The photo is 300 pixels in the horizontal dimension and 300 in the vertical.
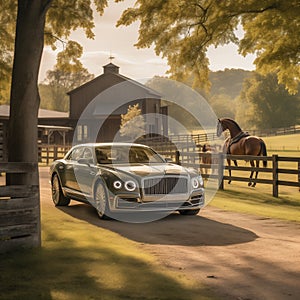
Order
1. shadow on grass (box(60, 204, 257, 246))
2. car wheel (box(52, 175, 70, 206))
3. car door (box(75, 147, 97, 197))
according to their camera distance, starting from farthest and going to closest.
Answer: car wheel (box(52, 175, 70, 206)) < car door (box(75, 147, 97, 197)) < shadow on grass (box(60, 204, 257, 246))

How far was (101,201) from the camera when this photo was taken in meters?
10.3

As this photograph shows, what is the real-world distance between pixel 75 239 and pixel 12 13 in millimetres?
9730

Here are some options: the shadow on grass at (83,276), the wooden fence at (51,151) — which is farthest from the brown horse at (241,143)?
the wooden fence at (51,151)

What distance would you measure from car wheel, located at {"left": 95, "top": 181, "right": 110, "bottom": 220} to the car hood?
20.4 inches

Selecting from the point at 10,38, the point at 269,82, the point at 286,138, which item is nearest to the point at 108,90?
the point at 286,138

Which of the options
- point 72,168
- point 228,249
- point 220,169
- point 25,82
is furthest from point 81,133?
point 228,249

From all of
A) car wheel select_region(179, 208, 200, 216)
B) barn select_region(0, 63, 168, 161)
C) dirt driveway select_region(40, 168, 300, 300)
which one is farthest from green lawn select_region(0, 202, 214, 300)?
barn select_region(0, 63, 168, 161)

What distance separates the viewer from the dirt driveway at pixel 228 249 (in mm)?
5527

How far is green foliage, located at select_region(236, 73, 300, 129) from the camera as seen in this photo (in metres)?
90.9

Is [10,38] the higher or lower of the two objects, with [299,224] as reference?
higher

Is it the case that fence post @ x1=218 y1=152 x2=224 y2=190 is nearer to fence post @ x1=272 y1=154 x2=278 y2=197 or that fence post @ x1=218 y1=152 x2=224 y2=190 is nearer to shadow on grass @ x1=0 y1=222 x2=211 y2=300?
fence post @ x1=272 y1=154 x2=278 y2=197

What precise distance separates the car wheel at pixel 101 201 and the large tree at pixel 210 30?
6807 mm

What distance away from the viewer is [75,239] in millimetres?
7730

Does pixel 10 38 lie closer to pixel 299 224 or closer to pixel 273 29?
pixel 273 29
